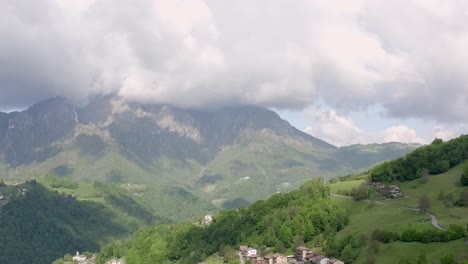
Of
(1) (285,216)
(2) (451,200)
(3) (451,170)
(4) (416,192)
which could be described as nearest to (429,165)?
(3) (451,170)

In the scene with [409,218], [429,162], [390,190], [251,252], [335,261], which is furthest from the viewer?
[429,162]

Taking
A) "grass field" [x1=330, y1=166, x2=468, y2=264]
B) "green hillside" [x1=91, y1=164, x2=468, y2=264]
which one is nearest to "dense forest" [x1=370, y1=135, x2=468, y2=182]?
"green hillside" [x1=91, y1=164, x2=468, y2=264]

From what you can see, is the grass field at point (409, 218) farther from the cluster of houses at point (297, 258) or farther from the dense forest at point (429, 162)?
the cluster of houses at point (297, 258)

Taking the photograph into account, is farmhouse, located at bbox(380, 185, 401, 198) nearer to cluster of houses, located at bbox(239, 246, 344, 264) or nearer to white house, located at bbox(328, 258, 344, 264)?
cluster of houses, located at bbox(239, 246, 344, 264)

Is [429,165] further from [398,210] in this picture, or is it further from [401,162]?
[398,210]

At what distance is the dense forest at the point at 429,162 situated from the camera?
186750 mm

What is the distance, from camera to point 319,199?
180125mm

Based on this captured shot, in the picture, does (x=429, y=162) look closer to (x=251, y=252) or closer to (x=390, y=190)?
(x=390, y=190)

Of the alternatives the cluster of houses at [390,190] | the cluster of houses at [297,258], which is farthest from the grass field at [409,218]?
the cluster of houses at [297,258]

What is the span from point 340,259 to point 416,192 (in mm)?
56207

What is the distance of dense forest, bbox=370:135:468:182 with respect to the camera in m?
187

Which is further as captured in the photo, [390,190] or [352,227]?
[390,190]

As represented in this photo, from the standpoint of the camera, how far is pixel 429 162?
628 ft

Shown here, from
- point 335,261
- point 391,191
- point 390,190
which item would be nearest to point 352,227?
point 335,261
